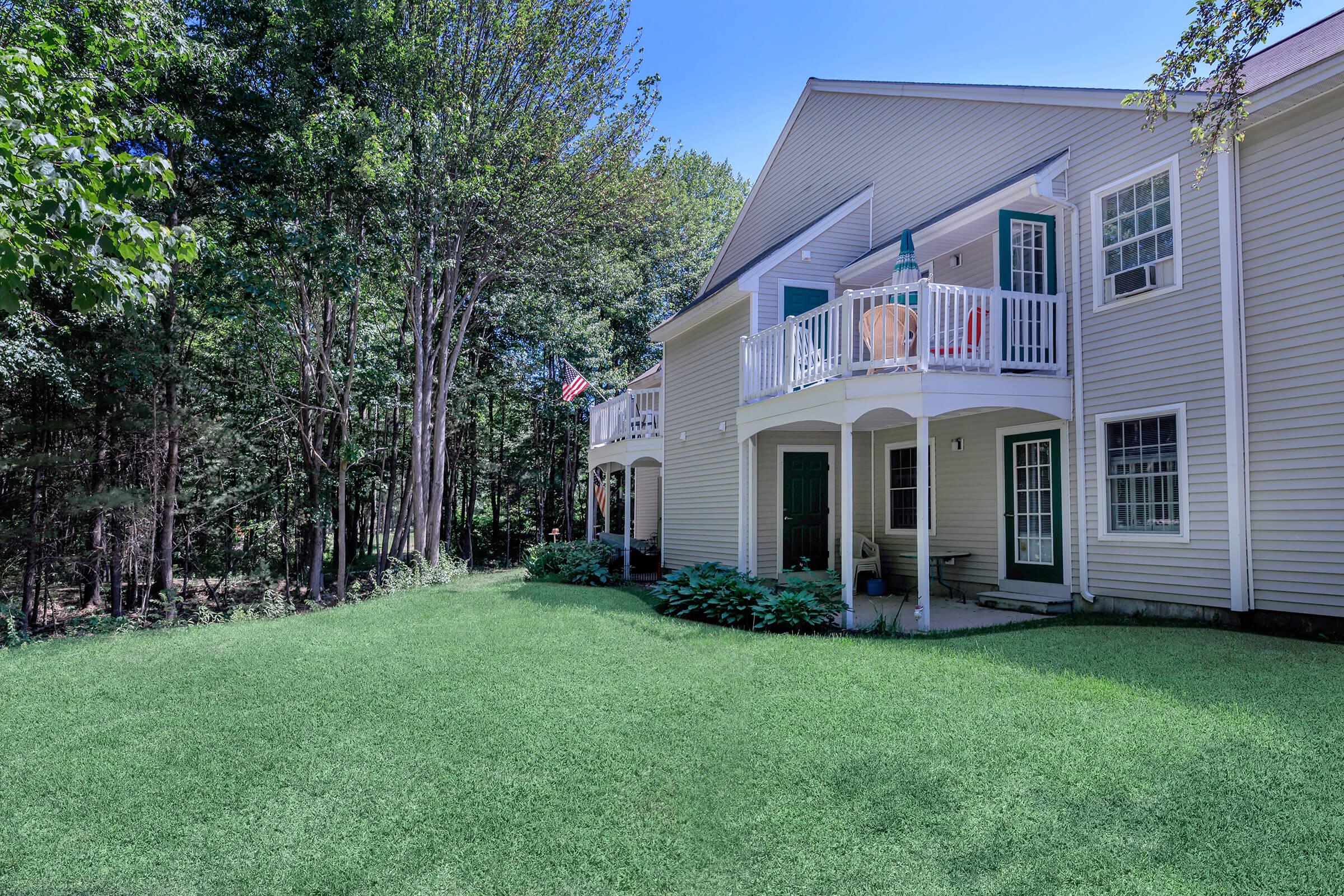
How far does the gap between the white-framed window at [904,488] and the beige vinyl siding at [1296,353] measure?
409 cm

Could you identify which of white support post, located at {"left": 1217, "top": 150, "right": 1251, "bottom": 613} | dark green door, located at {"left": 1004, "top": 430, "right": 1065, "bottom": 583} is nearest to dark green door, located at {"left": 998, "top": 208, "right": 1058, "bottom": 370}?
dark green door, located at {"left": 1004, "top": 430, "right": 1065, "bottom": 583}

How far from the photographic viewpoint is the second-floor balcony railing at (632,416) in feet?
48.8

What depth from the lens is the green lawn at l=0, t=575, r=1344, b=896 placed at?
3.14m

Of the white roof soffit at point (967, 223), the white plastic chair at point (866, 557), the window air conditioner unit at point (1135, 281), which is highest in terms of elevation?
the white roof soffit at point (967, 223)

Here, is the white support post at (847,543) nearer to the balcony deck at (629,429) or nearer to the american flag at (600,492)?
the balcony deck at (629,429)

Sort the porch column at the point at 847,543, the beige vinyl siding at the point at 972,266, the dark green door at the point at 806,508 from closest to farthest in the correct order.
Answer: the porch column at the point at 847,543 → the beige vinyl siding at the point at 972,266 → the dark green door at the point at 806,508

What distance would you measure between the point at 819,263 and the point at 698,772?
9.10 meters

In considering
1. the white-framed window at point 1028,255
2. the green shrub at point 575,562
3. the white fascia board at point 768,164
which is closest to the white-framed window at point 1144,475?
the white-framed window at point 1028,255

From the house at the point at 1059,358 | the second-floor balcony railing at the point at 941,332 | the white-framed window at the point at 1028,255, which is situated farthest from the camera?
the white-framed window at the point at 1028,255

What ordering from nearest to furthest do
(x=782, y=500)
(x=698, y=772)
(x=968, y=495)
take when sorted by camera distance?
(x=698, y=772) < (x=968, y=495) < (x=782, y=500)

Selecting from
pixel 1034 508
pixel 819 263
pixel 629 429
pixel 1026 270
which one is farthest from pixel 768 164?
pixel 1034 508

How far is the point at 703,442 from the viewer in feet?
42.4

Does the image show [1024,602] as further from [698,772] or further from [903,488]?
[698,772]

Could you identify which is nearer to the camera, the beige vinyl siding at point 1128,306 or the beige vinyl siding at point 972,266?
the beige vinyl siding at point 1128,306
